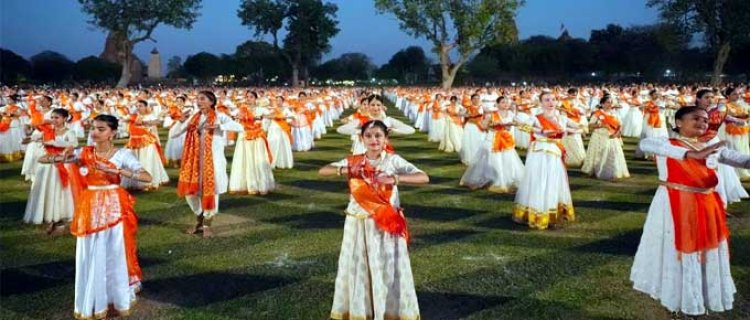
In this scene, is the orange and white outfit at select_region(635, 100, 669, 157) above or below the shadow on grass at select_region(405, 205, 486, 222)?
above

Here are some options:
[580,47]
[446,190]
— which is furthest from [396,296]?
[580,47]

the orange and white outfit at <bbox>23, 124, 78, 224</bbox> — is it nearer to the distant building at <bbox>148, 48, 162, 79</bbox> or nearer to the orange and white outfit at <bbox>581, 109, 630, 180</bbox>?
the orange and white outfit at <bbox>581, 109, 630, 180</bbox>

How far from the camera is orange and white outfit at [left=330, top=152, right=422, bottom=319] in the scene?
511 centimetres

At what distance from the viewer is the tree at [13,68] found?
6275 cm

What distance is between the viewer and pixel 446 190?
12.4 m

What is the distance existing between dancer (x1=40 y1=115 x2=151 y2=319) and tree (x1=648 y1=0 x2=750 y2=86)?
50.8 metres

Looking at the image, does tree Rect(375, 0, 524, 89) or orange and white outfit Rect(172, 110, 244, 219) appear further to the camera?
tree Rect(375, 0, 524, 89)

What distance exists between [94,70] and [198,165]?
74.6 m

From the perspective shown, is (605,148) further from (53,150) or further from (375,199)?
(53,150)

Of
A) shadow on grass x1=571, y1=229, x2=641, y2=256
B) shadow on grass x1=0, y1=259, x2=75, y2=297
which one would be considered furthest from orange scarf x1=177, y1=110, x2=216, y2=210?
shadow on grass x1=571, y1=229, x2=641, y2=256

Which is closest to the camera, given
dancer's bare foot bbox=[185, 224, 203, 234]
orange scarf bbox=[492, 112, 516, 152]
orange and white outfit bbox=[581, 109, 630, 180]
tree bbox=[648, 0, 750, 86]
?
dancer's bare foot bbox=[185, 224, 203, 234]

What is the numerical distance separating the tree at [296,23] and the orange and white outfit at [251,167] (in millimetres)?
68469

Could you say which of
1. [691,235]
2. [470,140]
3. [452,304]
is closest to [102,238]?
[452,304]

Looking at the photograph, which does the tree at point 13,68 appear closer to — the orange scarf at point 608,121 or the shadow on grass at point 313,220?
the shadow on grass at point 313,220
